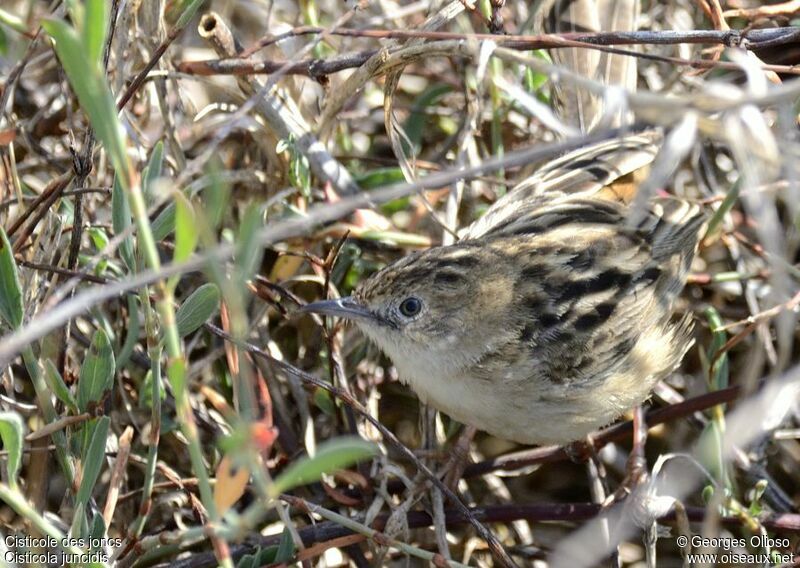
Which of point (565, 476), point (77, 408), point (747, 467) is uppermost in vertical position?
point (77, 408)

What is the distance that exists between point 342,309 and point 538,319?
0.74 metres

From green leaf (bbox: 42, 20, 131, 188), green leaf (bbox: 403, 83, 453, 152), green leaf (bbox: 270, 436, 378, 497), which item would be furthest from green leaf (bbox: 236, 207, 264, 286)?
green leaf (bbox: 403, 83, 453, 152)

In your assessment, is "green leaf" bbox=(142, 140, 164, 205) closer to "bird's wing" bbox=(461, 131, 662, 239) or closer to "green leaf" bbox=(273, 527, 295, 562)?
"green leaf" bbox=(273, 527, 295, 562)

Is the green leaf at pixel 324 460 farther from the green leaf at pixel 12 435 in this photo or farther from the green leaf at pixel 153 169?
the green leaf at pixel 153 169

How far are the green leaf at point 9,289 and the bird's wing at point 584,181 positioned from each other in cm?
196

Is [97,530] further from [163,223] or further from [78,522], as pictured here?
[163,223]

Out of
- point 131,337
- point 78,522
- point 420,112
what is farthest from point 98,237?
point 420,112

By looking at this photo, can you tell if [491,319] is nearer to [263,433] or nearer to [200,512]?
[200,512]

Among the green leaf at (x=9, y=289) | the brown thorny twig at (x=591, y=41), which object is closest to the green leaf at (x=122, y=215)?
the green leaf at (x=9, y=289)

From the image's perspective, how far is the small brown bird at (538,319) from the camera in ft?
11.3

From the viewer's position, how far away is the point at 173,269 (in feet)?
6.29

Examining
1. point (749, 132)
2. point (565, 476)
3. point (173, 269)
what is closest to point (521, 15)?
point (565, 476)

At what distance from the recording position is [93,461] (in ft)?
8.91

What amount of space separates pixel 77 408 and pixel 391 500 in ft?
3.96
